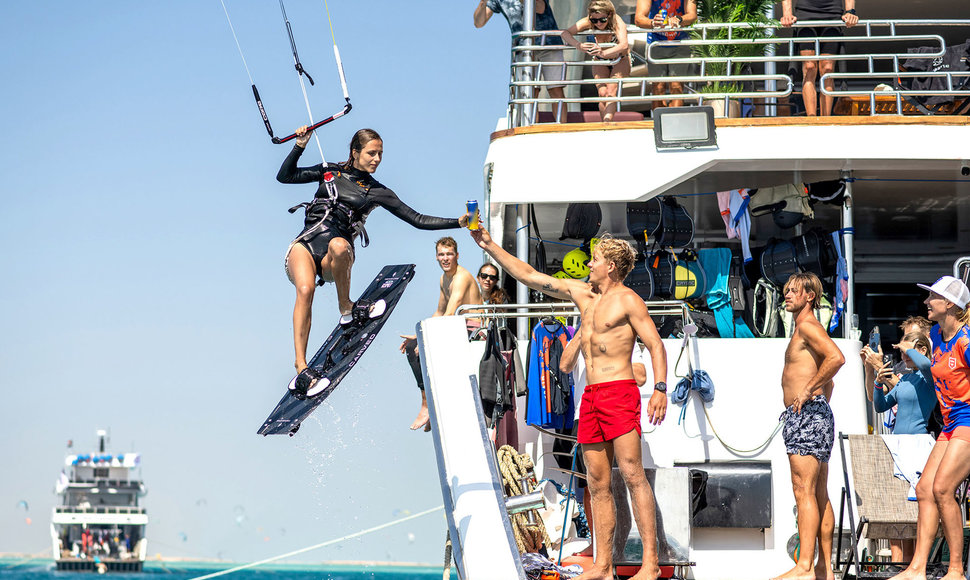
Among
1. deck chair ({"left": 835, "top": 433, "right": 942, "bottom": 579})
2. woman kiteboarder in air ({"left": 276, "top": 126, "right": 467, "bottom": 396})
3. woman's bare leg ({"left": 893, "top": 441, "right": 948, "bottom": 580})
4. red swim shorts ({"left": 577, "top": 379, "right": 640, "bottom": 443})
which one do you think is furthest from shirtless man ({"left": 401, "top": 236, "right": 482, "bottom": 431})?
woman's bare leg ({"left": 893, "top": 441, "right": 948, "bottom": 580})

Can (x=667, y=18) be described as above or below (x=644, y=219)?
A: above

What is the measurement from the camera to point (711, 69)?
35.1ft

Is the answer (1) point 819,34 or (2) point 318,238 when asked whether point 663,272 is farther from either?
(2) point 318,238

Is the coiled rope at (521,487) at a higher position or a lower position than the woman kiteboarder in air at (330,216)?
lower

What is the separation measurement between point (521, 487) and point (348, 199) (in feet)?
8.18

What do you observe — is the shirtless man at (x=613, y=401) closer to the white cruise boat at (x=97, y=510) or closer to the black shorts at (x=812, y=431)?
the black shorts at (x=812, y=431)

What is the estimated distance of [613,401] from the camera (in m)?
6.79

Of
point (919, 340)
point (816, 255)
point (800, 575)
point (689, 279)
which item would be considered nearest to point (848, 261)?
point (816, 255)

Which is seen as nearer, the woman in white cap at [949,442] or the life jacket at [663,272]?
the woman in white cap at [949,442]

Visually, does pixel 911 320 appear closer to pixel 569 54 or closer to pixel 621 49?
pixel 621 49

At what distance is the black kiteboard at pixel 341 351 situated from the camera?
8.09m

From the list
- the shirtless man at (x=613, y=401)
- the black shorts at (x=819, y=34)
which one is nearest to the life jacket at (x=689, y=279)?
the black shorts at (x=819, y=34)

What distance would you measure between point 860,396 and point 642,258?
251cm

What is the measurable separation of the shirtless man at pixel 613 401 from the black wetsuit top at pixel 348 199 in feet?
5.48
